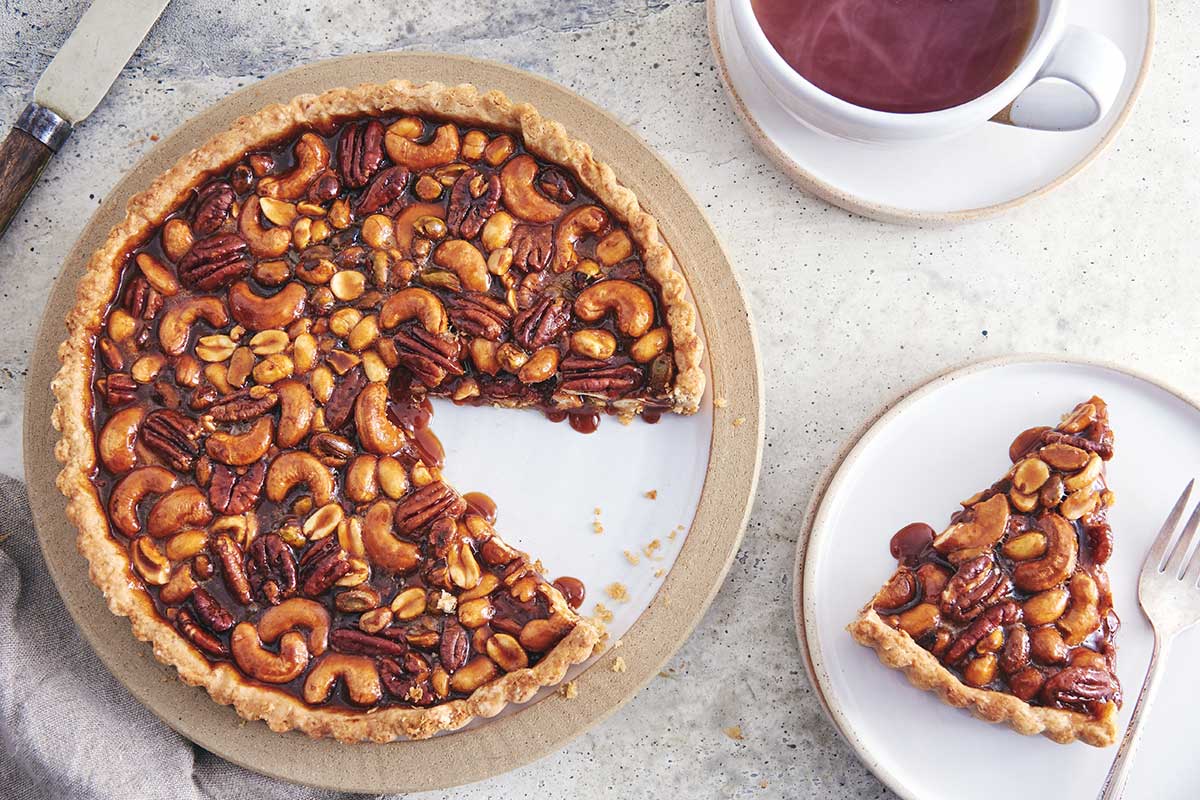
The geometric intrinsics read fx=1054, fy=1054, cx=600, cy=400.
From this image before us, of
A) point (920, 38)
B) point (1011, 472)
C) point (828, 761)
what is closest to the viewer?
point (920, 38)

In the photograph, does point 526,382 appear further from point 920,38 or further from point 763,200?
point 920,38

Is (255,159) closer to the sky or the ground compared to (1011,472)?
closer to the ground

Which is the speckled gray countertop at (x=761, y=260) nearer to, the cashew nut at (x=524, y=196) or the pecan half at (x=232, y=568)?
the cashew nut at (x=524, y=196)

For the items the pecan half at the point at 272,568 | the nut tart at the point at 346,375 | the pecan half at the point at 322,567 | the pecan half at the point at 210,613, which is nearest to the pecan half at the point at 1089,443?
the nut tart at the point at 346,375

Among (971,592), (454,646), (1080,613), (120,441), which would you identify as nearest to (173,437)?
(120,441)

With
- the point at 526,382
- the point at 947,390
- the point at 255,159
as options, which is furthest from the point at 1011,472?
the point at 255,159

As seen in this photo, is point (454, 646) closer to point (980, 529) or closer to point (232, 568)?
point (232, 568)
